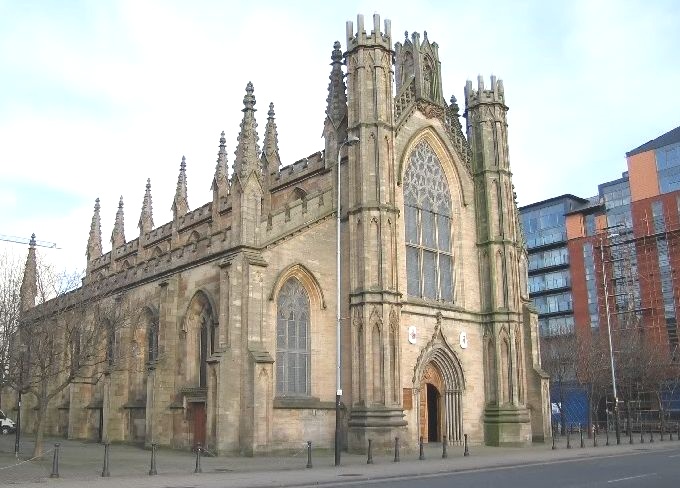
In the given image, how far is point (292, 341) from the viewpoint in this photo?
3081 centimetres

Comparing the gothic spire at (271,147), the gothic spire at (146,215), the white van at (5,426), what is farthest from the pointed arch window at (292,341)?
the white van at (5,426)

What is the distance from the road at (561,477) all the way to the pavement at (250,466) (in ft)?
2.36

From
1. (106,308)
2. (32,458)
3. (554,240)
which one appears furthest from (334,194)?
(554,240)

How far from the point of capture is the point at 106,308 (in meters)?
35.8

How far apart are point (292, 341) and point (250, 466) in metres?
7.78

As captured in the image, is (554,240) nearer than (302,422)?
No

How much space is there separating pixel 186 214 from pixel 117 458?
22510mm

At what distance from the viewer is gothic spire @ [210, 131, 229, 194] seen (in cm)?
4366

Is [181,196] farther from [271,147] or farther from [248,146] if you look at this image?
[248,146]

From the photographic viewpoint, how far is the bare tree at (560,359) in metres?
60.3

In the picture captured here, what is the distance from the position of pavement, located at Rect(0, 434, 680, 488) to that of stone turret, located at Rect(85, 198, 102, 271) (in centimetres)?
2578

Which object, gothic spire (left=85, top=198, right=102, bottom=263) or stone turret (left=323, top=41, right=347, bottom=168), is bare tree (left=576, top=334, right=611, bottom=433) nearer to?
stone turret (left=323, top=41, right=347, bottom=168)

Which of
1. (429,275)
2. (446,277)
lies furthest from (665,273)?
(429,275)

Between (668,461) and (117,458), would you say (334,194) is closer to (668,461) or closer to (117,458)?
(117,458)
